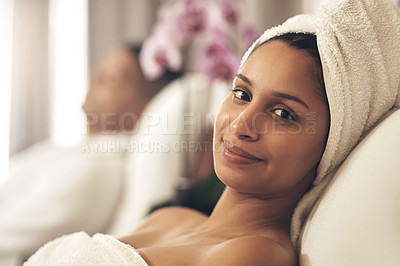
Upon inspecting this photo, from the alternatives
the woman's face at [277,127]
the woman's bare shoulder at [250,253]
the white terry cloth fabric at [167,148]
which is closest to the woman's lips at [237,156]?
the woman's face at [277,127]

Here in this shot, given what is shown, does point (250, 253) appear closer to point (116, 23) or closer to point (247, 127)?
point (247, 127)

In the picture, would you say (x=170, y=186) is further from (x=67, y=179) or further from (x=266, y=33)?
(x=266, y=33)

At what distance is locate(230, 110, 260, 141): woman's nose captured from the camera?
0.75 m

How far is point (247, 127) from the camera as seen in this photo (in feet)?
2.47

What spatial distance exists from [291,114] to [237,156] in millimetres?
116

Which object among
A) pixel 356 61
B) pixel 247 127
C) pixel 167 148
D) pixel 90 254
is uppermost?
pixel 356 61

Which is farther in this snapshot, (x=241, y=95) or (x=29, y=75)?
(x=29, y=75)

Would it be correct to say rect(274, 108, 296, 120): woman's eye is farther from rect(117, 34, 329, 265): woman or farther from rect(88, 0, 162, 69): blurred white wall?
rect(88, 0, 162, 69): blurred white wall

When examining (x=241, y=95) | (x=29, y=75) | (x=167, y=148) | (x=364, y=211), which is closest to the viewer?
(x=364, y=211)

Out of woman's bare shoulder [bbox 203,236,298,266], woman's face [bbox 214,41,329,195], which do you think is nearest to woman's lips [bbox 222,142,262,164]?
woman's face [bbox 214,41,329,195]

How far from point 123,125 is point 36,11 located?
81.5 inches

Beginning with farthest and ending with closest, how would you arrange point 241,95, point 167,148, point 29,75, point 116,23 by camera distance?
1. point 29,75
2. point 116,23
3. point 167,148
4. point 241,95

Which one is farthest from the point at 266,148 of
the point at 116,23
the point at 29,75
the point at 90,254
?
the point at 29,75

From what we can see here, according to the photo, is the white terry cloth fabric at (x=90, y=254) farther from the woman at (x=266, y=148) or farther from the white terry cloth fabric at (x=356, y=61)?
the white terry cloth fabric at (x=356, y=61)
